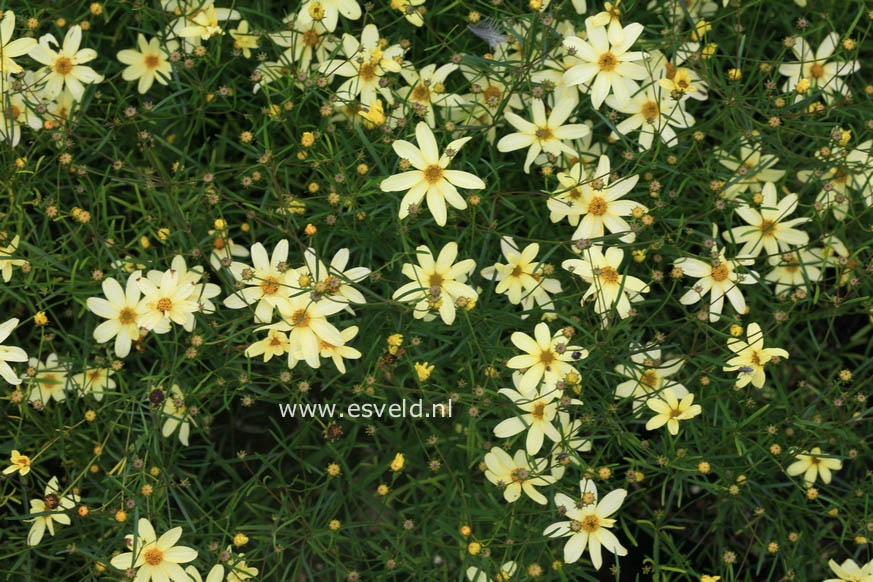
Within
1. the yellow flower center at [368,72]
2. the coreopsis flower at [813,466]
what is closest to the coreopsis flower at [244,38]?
the yellow flower center at [368,72]

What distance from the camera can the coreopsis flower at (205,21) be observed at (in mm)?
1697

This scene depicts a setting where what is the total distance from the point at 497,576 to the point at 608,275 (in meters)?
0.65

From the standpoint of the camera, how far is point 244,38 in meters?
1.81

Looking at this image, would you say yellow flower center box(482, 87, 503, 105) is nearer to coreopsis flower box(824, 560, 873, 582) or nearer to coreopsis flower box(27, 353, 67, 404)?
coreopsis flower box(27, 353, 67, 404)

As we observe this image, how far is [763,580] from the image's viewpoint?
197 cm

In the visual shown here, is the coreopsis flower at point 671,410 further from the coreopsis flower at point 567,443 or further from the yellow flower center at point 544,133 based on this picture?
the yellow flower center at point 544,133

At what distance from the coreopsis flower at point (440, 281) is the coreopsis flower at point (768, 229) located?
1.93 ft

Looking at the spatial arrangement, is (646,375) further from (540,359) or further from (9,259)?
(9,259)

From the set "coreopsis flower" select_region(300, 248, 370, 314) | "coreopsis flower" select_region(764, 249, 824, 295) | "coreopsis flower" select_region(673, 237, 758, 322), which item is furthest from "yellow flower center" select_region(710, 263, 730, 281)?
"coreopsis flower" select_region(300, 248, 370, 314)

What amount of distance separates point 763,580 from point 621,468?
1.51ft

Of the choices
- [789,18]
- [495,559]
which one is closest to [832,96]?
[789,18]

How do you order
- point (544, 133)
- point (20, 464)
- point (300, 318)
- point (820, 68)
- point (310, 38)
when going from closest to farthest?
point (300, 318)
point (20, 464)
point (544, 133)
point (310, 38)
point (820, 68)

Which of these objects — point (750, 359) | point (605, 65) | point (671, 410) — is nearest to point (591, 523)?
point (671, 410)

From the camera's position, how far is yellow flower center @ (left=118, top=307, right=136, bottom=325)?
1.59 metres
